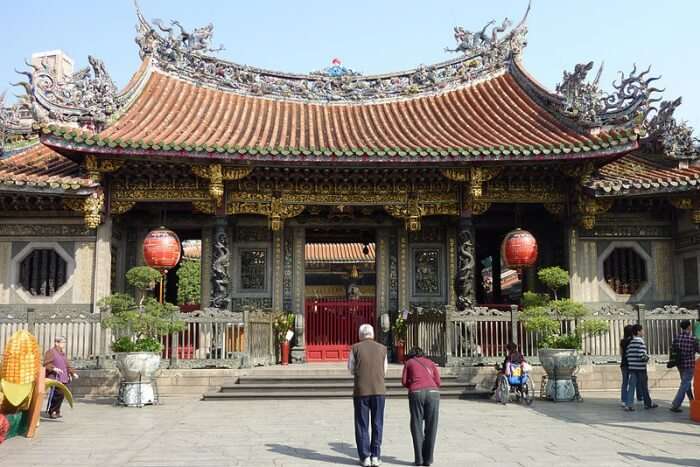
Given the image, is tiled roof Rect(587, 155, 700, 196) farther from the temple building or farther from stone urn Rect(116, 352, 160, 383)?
stone urn Rect(116, 352, 160, 383)

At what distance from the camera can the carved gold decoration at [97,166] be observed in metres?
12.8

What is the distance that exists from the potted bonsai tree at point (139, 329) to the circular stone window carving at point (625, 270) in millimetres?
8952

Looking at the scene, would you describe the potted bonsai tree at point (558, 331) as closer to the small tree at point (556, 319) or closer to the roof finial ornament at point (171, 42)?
the small tree at point (556, 319)

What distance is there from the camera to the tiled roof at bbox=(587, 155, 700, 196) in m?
12.6

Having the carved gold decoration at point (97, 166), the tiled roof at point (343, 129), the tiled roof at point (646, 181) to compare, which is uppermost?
the tiled roof at point (343, 129)

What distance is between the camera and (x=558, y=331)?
1150cm

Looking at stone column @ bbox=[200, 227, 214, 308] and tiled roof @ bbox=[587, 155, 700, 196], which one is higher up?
tiled roof @ bbox=[587, 155, 700, 196]

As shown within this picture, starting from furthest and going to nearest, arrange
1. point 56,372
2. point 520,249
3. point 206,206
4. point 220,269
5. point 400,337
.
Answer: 1. point 400,337
2. point 206,206
3. point 220,269
4. point 520,249
5. point 56,372

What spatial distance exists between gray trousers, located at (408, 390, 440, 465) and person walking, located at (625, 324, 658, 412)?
471cm

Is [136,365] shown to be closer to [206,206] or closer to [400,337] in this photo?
[206,206]

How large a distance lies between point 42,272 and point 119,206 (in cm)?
201

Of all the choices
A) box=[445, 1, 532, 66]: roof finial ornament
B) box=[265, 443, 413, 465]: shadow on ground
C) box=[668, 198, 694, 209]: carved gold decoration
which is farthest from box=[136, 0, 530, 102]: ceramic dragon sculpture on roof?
box=[265, 443, 413, 465]: shadow on ground

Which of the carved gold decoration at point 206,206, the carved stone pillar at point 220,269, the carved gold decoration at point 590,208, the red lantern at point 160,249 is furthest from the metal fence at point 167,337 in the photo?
the carved gold decoration at point 590,208

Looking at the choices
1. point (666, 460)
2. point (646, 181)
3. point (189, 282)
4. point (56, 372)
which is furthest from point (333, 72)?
point (189, 282)
